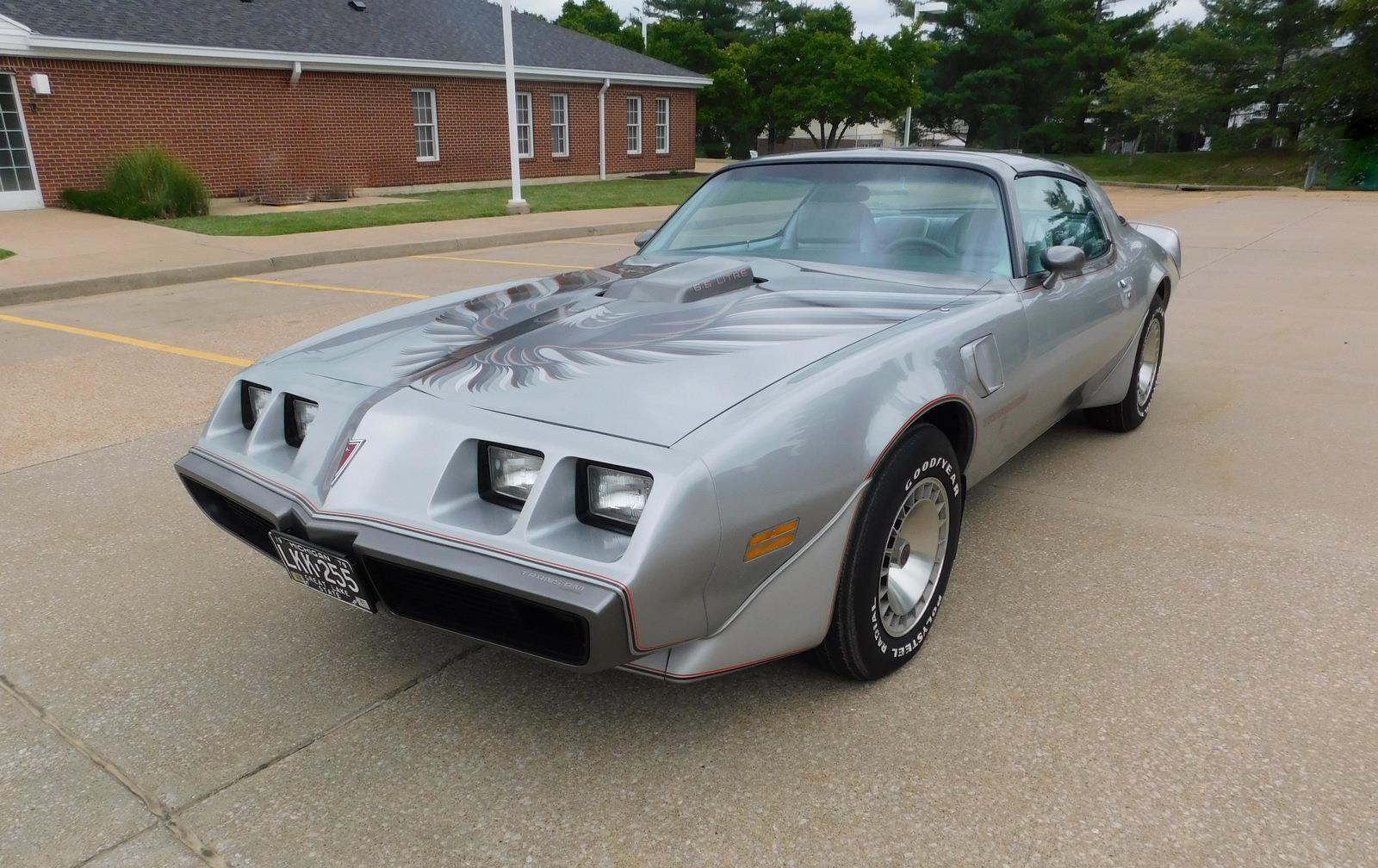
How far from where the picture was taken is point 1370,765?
234cm

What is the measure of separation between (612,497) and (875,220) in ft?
6.34

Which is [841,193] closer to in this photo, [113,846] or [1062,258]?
[1062,258]

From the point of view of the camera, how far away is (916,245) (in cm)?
349

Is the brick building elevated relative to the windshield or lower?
elevated

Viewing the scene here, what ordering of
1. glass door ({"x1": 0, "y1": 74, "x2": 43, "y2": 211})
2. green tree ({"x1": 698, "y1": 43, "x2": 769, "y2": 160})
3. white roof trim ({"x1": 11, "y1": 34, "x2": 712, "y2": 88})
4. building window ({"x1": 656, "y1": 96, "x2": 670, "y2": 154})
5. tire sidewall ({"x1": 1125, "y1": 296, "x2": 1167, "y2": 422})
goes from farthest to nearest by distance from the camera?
1. green tree ({"x1": 698, "y1": 43, "x2": 769, "y2": 160})
2. building window ({"x1": 656, "y1": 96, "x2": 670, "y2": 154})
3. white roof trim ({"x1": 11, "y1": 34, "x2": 712, "y2": 88})
4. glass door ({"x1": 0, "y1": 74, "x2": 43, "y2": 211})
5. tire sidewall ({"x1": 1125, "y1": 296, "x2": 1167, "y2": 422})

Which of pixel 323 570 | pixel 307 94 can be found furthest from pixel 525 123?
pixel 323 570

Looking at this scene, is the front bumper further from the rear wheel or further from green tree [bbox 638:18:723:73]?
green tree [bbox 638:18:723:73]

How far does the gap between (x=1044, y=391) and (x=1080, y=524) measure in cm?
64

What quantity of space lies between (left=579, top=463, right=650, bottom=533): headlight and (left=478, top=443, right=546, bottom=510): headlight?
0.52 ft

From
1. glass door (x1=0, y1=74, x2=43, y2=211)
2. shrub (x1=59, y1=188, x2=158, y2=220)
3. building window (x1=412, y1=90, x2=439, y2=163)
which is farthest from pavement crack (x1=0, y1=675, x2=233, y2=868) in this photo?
building window (x1=412, y1=90, x2=439, y2=163)

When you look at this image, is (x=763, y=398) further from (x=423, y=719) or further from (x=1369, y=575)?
(x=1369, y=575)

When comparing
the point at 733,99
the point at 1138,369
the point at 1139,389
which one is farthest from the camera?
the point at 733,99

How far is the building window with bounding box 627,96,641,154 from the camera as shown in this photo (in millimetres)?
26812

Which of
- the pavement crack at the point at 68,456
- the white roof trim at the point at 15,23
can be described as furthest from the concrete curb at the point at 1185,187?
the pavement crack at the point at 68,456
